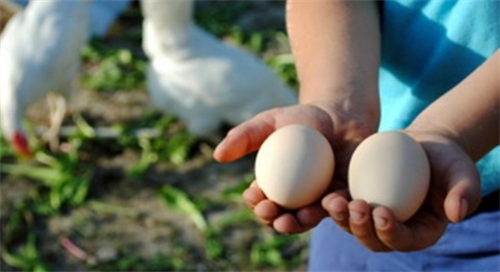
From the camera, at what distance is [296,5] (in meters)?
1.19

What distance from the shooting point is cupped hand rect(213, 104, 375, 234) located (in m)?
0.95

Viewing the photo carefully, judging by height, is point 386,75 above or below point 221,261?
above

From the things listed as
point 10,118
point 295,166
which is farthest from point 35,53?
point 295,166

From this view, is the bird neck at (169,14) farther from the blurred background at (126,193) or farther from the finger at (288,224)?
the finger at (288,224)

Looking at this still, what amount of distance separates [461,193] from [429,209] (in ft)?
0.30

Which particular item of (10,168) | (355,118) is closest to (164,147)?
(10,168)

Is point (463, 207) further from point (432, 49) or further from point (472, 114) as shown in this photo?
point (432, 49)

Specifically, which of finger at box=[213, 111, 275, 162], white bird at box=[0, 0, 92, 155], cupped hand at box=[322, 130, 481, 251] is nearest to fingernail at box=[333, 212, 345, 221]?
cupped hand at box=[322, 130, 481, 251]

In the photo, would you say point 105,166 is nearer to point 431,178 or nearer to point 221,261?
point 221,261

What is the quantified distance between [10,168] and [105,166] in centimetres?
23

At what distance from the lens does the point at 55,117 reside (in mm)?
2736

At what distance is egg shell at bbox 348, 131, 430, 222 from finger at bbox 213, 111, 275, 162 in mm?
95

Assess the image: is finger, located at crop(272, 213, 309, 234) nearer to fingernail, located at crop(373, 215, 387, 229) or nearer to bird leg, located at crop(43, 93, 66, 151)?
fingernail, located at crop(373, 215, 387, 229)

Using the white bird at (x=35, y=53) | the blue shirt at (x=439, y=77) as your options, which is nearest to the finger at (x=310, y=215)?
the blue shirt at (x=439, y=77)
